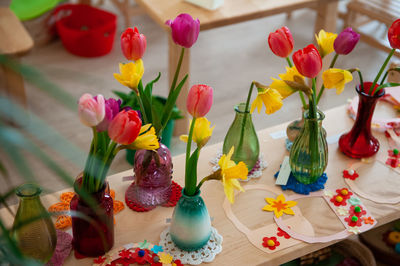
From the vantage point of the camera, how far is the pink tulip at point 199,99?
1.12 m

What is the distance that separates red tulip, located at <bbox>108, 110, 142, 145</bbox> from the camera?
101cm

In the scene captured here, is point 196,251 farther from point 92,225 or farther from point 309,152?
point 309,152

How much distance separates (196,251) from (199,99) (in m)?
0.40

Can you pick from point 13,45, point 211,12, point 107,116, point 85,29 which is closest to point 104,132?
point 107,116

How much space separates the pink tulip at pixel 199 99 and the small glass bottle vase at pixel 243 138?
0.98ft

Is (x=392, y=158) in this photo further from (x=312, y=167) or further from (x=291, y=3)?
(x=291, y=3)

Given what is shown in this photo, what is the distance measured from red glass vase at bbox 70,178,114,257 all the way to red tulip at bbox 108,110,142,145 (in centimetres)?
17

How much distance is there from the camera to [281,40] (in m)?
1.35

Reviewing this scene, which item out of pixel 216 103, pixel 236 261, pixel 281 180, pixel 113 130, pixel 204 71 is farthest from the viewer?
pixel 204 71

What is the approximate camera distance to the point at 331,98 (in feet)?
9.71

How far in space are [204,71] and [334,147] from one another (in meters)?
1.67

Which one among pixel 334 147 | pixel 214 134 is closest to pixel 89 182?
pixel 334 147

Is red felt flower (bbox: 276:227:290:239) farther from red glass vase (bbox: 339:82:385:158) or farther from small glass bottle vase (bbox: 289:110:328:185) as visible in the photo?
red glass vase (bbox: 339:82:385:158)

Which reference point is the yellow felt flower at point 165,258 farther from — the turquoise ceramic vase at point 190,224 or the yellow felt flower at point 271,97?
→ the yellow felt flower at point 271,97
